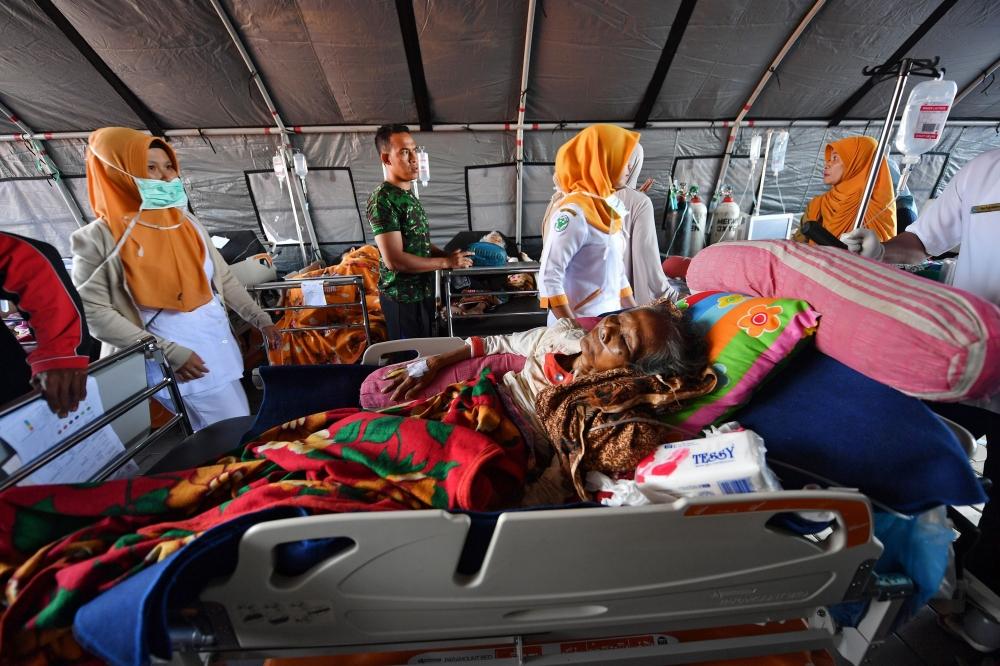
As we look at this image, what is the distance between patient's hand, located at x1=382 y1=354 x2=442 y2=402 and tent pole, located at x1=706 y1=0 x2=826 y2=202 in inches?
236

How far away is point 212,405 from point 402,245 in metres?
1.34

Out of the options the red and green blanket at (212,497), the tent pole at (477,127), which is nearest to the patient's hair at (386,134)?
the red and green blanket at (212,497)

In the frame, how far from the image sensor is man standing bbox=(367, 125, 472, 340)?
2305 mm

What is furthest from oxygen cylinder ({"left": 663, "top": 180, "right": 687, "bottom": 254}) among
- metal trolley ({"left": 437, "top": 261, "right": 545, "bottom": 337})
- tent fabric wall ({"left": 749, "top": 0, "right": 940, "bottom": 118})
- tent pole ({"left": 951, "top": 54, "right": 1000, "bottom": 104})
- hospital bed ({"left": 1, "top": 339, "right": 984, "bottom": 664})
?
hospital bed ({"left": 1, "top": 339, "right": 984, "bottom": 664})

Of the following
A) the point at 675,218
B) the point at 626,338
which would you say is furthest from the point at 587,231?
the point at 675,218

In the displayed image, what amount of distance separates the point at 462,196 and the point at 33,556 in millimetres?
5728

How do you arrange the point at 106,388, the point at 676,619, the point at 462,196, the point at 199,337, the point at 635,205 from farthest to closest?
the point at 462,196
the point at 635,205
the point at 199,337
the point at 106,388
the point at 676,619

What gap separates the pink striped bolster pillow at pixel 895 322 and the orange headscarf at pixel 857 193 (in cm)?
258

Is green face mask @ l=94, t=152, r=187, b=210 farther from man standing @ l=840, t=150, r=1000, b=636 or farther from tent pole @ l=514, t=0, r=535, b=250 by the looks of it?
tent pole @ l=514, t=0, r=535, b=250

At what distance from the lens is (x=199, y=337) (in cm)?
198

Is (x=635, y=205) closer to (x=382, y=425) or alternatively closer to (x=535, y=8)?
(x=382, y=425)

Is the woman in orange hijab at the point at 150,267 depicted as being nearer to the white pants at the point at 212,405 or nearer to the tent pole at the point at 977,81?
the white pants at the point at 212,405

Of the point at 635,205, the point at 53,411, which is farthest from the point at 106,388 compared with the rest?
the point at 635,205

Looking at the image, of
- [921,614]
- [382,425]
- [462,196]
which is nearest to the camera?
[382,425]
